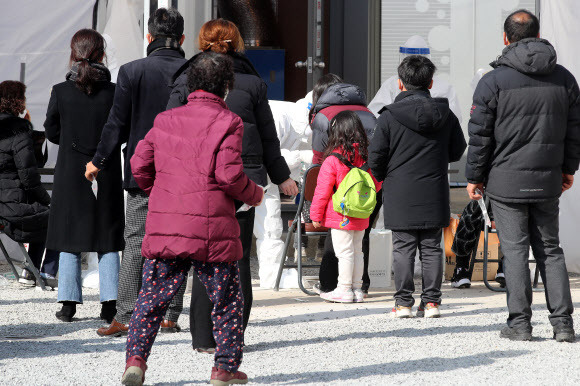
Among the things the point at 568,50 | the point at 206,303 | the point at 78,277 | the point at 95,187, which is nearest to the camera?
the point at 206,303

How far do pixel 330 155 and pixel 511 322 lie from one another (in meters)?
→ 1.99

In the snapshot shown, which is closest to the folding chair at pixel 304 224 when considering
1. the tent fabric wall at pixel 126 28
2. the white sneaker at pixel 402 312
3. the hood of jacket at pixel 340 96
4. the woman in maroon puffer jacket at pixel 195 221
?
the hood of jacket at pixel 340 96

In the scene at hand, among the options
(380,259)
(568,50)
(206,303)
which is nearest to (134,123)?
(206,303)

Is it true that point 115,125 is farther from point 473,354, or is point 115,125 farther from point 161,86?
point 473,354

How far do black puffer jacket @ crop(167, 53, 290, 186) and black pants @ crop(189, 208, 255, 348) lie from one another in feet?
0.74

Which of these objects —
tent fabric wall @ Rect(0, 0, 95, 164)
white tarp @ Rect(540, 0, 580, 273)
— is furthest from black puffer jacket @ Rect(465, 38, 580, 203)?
tent fabric wall @ Rect(0, 0, 95, 164)

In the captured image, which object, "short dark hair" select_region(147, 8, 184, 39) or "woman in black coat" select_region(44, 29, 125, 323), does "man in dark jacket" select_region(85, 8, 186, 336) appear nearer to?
"short dark hair" select_region(147, 8, 184, 39)

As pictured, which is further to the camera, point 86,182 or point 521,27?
point 86,182

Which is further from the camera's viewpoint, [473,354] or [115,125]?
[115,125]

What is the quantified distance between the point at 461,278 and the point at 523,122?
2652mm

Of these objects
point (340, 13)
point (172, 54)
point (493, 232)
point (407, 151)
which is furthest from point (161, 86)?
point (340, 13)

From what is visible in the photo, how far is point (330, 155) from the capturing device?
707cm

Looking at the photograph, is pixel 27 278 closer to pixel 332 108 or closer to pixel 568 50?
pixel 332 108

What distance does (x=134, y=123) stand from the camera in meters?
5.58
